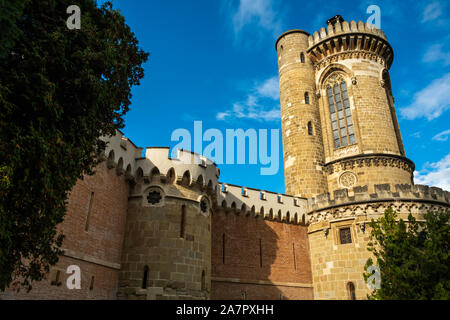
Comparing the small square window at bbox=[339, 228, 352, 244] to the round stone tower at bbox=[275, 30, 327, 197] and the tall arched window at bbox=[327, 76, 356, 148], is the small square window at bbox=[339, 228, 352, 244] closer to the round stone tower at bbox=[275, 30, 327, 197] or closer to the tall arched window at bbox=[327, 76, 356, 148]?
the round stone tower at bbox=[275, 30, 327, 197]

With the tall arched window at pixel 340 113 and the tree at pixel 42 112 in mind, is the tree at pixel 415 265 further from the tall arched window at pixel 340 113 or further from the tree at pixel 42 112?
the tall arched window at pixel 340 113

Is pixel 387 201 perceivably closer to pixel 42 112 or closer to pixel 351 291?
pixel 351 291

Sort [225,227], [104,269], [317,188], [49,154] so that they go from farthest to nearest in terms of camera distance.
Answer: [317,188] < [225,227] < [104,269] < [49,154]

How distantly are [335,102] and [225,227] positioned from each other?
14216 millimetres

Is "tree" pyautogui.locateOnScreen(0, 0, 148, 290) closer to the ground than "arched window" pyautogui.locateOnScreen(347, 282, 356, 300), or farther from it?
farther from it

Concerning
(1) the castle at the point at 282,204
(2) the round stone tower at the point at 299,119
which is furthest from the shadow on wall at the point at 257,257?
(2) the round stone tower at the point at 299,119

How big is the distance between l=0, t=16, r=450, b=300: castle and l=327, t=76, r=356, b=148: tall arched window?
0.08m

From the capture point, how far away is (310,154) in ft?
79.2

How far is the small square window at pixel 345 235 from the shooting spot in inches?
733

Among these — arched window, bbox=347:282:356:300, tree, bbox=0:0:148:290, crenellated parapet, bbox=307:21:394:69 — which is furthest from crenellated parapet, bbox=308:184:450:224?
tree, bbox=0:0:148:290

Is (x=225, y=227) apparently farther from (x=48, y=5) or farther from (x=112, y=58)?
(x=48, y=5)

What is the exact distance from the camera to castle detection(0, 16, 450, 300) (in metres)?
12.8
